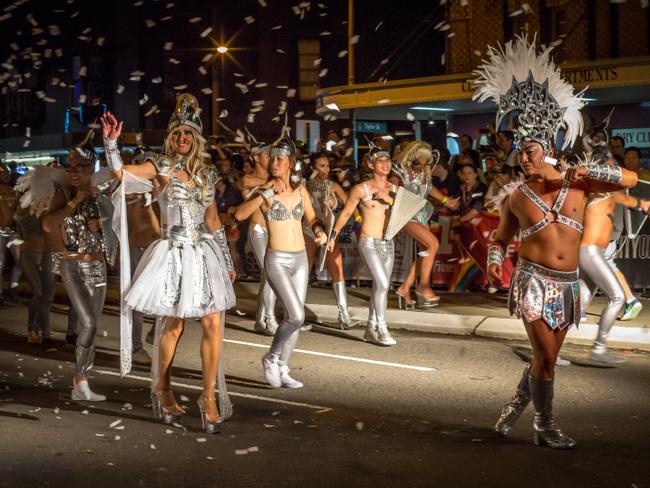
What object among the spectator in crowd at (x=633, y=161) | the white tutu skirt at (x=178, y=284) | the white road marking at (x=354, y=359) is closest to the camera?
the white tutu skirt at (x=178, y=284)

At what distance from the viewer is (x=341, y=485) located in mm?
6125

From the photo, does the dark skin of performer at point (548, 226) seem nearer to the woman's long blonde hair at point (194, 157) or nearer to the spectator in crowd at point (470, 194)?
the woman's long blonde hair at point (194, 157)

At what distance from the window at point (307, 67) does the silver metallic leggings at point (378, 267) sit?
29.5 metres

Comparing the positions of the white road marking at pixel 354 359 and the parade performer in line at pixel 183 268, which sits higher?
the parade performer in line at pixel 183 268

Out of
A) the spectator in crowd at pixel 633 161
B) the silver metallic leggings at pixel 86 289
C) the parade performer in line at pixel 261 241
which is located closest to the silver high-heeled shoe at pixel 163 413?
the silver metallic leggings at pixel 86 289

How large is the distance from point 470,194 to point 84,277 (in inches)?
292

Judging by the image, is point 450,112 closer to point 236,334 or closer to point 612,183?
point 236,334

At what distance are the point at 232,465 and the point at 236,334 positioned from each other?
6304 millimetres

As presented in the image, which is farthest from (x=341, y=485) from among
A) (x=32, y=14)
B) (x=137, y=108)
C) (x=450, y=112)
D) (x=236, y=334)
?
(x=32, y=14)

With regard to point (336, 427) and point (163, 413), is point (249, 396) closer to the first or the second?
point (163, 413)

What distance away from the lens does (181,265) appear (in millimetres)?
7676

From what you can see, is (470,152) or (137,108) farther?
(137,108)

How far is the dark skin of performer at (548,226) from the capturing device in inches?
276

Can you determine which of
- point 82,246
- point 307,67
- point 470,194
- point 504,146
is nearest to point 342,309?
point 470,194
